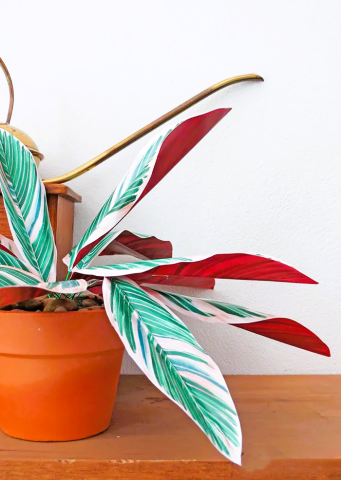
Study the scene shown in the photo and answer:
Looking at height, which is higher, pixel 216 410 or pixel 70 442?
pixel 216 410

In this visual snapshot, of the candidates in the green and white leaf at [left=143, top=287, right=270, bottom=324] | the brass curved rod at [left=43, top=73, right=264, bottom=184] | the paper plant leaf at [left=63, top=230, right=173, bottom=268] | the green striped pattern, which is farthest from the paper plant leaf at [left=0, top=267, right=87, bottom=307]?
the brass curved rod at [left=43, top=73, right=264, bottom=184]

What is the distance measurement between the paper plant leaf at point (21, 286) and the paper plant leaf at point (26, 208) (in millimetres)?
58

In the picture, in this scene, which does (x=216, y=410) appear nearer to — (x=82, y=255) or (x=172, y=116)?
(x=82, y=255)

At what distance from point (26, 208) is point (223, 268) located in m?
0.26

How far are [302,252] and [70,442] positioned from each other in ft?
1.95

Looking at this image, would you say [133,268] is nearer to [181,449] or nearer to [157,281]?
[157,281]

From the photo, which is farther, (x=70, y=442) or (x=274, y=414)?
(x=274, y=414)

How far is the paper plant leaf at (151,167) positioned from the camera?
0.43 metres

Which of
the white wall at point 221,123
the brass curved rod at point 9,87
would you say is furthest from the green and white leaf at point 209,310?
the brass curved rod at point 9,87

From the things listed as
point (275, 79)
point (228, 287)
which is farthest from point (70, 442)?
point (275, 79)

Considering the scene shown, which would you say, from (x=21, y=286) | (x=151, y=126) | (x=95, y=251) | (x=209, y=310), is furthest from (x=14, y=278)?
(x=151, y=126)

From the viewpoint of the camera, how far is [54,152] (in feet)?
2.73

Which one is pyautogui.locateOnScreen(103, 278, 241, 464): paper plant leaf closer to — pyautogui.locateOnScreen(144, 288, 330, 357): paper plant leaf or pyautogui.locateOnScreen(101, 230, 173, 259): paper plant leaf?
pyautogui.locateOnScreen(144, 288, 330, 357): paper plant leaf

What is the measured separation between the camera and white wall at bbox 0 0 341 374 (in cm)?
83
